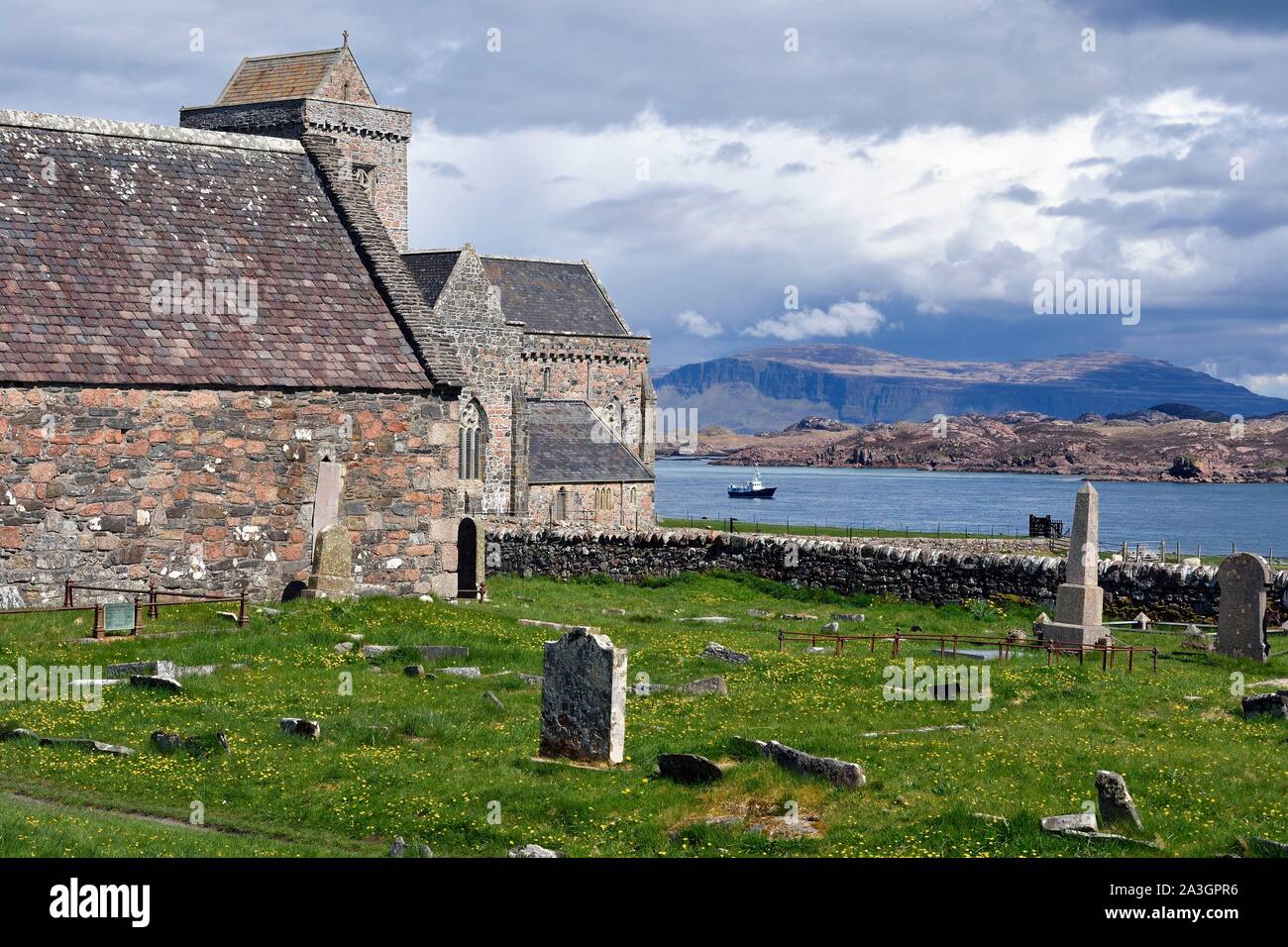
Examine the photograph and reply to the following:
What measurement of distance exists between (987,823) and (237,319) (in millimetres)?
19314

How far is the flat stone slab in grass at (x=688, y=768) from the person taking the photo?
577 inches

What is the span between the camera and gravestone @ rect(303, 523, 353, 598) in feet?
84.3

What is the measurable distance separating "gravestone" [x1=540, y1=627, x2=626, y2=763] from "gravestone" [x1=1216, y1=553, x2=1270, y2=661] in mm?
12738

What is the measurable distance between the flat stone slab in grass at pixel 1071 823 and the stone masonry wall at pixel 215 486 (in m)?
17.7

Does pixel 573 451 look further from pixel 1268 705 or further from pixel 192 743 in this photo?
pixel 1268 705

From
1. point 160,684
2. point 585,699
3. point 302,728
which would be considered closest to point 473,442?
point 160,684

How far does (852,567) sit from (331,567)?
14.1 meters

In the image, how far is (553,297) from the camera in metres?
82.0

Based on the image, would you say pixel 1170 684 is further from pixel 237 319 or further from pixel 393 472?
pixel 237 319

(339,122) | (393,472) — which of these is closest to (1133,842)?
(393,472)

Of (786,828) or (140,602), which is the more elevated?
(140,602)

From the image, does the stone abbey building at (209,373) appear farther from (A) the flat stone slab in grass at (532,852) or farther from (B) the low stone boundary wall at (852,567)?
(A) the flat stone slab in grass at (532,852)
